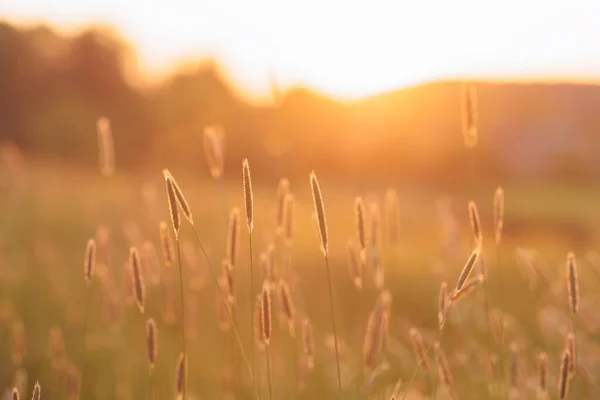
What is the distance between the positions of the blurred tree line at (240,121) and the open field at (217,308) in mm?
10263

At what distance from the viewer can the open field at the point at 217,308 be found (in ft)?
8.14

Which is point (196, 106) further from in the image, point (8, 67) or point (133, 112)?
point (8, 67)

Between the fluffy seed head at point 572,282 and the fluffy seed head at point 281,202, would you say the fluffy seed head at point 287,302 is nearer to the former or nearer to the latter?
the fluffy seed head at point 281,202

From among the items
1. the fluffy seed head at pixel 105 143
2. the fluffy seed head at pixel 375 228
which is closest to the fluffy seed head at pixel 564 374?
the fluffy seed head at pixel 375 228

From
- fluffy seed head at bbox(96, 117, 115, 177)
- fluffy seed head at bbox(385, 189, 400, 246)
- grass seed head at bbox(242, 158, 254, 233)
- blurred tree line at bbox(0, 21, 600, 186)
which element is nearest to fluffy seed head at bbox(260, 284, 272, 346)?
grass seed head at bbox(242, 158, 254, 233)

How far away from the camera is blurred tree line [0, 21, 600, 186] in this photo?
811 inches

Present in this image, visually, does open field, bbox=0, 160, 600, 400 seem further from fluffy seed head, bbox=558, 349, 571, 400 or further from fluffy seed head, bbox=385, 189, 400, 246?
fluffy seed head, bbox=558, 349, 571, 400

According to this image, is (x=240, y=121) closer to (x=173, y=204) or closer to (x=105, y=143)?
(x=105, y=143)

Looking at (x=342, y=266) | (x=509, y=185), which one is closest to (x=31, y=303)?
(x=342, y=266)

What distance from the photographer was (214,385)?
362cm

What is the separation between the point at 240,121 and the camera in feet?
78.9

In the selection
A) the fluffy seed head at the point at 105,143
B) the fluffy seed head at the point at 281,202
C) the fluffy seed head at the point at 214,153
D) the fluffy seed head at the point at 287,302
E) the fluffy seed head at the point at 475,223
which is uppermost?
the fluffy seed head at the point at 105,143

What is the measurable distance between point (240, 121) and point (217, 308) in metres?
19.7

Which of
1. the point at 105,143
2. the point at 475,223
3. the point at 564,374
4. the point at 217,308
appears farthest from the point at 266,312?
the point at 217,308
